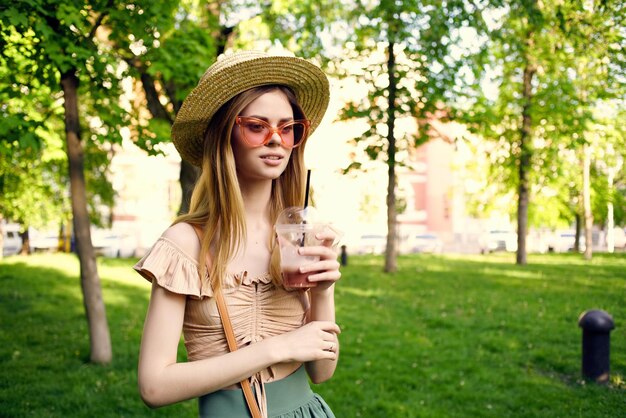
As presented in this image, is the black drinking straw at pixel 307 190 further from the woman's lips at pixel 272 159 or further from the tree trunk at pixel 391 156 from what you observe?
the tree trunk at pixel 391 156

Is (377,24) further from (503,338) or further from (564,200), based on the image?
(564,200)

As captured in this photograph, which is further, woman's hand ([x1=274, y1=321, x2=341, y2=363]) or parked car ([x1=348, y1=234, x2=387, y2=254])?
parked car ([x1=348, y1=234, x2=387, y2=254])

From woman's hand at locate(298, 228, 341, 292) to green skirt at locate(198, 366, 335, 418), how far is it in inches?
14.1

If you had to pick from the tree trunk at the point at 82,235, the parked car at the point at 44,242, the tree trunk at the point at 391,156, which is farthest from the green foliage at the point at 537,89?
the parked car at the point at 44,242

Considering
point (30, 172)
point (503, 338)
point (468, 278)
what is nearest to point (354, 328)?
point (503, 338)

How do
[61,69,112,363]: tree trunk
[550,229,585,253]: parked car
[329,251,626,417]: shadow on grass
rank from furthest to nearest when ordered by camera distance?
[550,229,585,253]: parked car, [61,69,112,363]: tree trunk, [329,251,626,417]: shadow on grass

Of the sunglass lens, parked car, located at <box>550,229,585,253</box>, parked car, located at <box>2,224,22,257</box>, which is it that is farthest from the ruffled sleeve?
parked car, located at <box>550,229,585,253</box>

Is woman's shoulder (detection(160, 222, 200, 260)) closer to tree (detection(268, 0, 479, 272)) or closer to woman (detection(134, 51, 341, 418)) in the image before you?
woman (detection(134, 51, 341, 418))

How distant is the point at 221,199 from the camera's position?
1.93 metres

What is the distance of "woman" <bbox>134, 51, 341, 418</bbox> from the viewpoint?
1.73 metres

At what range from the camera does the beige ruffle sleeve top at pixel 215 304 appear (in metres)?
1.78

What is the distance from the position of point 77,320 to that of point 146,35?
5519 mm

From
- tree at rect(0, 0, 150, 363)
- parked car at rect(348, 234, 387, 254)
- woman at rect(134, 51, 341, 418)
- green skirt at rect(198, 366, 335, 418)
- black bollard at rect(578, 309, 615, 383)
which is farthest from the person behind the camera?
parked car at rect(348, 234, 387, 254)

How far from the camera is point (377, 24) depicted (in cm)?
1391
